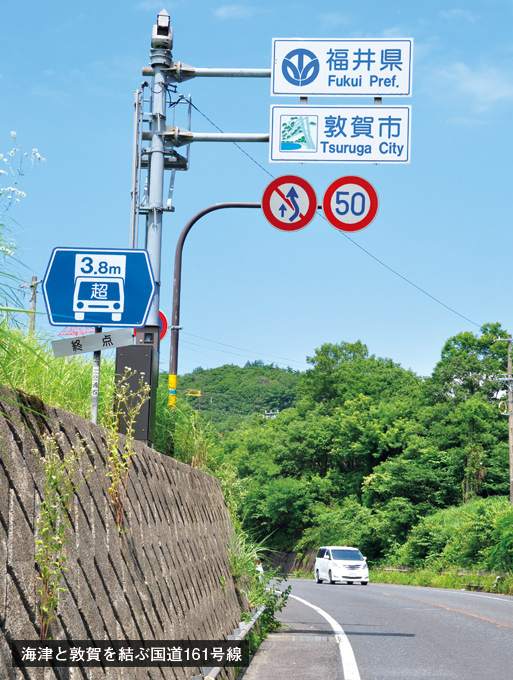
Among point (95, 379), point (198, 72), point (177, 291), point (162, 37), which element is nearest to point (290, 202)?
point (198, 72)

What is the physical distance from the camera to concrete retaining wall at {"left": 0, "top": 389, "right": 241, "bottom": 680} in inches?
131

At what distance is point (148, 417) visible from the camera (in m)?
7.80

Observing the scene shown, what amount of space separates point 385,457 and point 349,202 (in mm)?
53328

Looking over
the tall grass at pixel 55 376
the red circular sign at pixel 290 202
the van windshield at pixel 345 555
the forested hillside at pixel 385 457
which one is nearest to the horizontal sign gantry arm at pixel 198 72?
the red circular sign at pixel 290 202

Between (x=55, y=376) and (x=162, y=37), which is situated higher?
(x=162, y=37)

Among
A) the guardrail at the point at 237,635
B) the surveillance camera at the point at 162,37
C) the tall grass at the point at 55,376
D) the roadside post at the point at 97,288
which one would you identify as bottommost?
the guardrail at the point at 237,635

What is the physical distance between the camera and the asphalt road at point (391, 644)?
8.94 meters

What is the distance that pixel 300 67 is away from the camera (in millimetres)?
10680

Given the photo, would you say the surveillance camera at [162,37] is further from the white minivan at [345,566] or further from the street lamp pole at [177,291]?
the white minivan at [345,566]

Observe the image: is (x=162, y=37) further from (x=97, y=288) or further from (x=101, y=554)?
(x=101, y=554)

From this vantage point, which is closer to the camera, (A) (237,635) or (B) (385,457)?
(A) (237,635)

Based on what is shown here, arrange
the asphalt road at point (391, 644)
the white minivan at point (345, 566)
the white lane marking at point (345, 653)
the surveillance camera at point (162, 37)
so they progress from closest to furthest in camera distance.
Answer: the white lane marking at point (345, 653) → the asphalt road at point (391, 644) → the surveillance camera at point (162, 37) → the white minivan at point (345, 566)

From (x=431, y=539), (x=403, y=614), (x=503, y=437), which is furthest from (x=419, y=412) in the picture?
(x=403, y=614)
